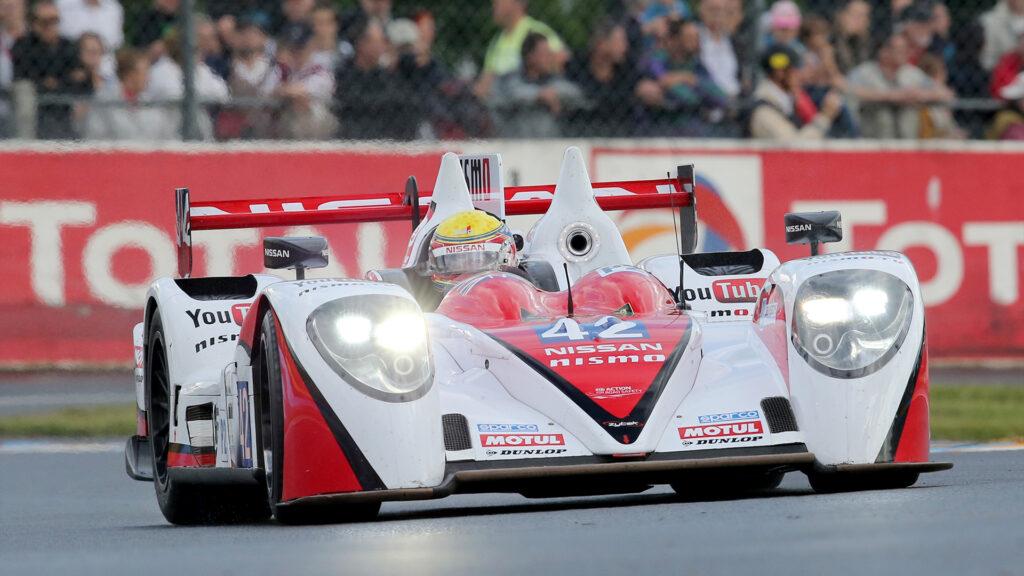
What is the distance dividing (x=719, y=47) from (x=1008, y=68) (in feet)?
7.52

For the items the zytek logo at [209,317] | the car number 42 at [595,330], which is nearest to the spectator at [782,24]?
the zytek logo at [209,317]

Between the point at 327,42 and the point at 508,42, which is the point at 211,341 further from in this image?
the point at 508,42

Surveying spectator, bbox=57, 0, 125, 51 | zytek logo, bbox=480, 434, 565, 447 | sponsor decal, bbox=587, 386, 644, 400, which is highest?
spectator, bbox=57, 0, 125, 51

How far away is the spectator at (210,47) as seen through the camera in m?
12.8

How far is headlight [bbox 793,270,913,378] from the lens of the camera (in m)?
6.15

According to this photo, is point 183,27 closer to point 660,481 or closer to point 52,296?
point 52,296

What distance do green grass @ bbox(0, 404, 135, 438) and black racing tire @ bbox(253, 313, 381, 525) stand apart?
5020 millimetres

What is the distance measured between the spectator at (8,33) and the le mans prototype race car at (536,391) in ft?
17.6

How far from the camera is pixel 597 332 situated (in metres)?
6.24

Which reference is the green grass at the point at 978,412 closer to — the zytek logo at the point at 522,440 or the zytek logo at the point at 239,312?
the zytek logo at the point at 239,312

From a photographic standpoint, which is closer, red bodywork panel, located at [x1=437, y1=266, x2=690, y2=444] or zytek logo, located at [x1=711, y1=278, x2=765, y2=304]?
red bodywork panel, located at [x1=437, y1=266, x2=690, y2=444]

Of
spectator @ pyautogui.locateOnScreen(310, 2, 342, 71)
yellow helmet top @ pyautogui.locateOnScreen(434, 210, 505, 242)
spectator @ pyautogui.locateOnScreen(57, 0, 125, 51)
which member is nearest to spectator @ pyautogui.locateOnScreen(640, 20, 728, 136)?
spectator @ pyautogui.locateOnScreen(310, 2, 342, 71)

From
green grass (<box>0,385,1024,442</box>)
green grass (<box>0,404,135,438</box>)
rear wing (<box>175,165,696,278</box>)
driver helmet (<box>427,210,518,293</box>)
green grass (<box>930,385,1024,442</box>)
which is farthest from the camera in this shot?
green grass (<box>0,404,135,438</box>)

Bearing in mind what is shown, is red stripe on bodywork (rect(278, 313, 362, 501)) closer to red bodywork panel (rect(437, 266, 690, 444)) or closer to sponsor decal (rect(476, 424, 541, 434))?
sponsor decal (rect(476, 424, 541, 434))
